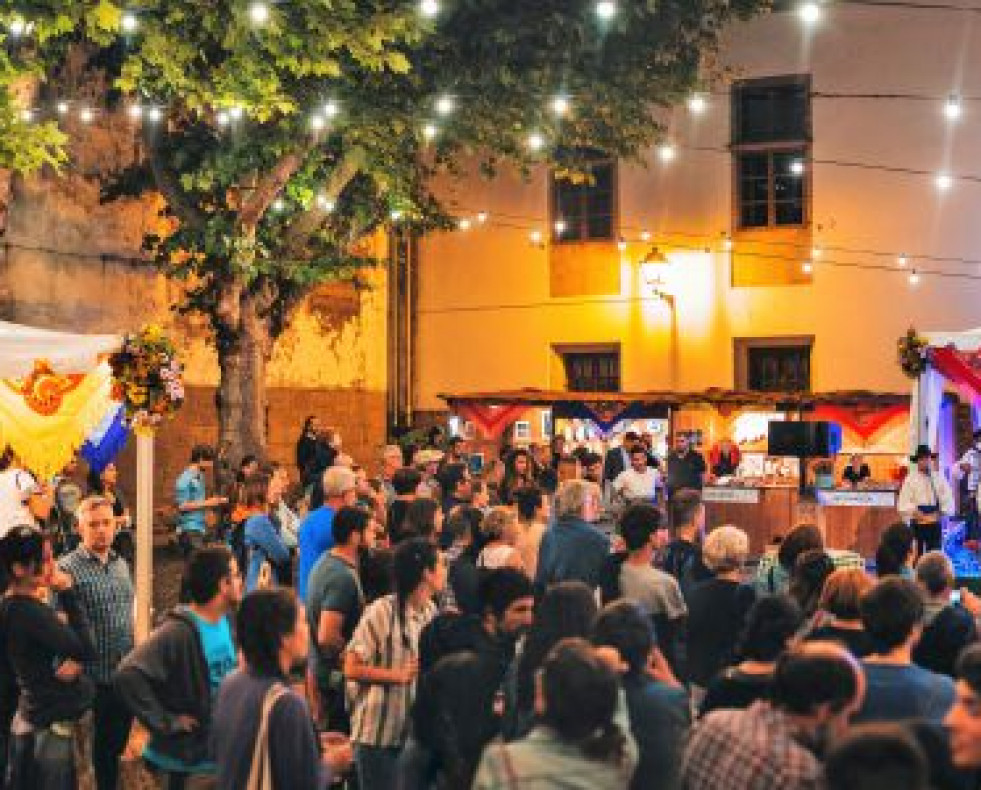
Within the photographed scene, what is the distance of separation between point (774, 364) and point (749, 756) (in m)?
21.0

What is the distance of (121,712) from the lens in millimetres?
7273

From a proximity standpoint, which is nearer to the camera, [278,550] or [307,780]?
[307,780]

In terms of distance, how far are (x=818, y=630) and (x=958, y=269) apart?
18.1 meters

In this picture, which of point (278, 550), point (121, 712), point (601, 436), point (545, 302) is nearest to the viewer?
point (121, 712)

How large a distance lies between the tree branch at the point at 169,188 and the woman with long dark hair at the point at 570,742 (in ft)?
45.9

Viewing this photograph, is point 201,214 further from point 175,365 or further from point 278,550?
point 278,550

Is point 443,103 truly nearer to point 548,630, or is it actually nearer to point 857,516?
point 857,516

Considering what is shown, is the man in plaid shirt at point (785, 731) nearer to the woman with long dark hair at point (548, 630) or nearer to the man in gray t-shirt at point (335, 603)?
the woman with long dark hair at point (548, 630)

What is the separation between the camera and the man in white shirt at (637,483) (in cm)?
1738

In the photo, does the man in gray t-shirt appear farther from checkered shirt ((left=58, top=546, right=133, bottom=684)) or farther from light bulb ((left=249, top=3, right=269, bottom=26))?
light bulb ((left=249, top=3, right=269, bottom=26))

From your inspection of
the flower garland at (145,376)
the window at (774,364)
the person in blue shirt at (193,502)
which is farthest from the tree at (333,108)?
Result: the window at (774,364)

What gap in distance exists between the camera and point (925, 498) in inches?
613

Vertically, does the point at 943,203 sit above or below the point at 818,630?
above

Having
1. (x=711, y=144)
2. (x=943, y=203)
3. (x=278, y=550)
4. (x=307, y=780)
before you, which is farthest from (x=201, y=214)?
(x=307, y=780)
